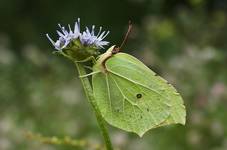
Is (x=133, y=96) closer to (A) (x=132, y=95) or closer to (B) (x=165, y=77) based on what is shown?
(A) (x=132, y=95)

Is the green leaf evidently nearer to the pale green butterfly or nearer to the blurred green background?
the pale green butterfly

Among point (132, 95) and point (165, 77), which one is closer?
point (132, 95)

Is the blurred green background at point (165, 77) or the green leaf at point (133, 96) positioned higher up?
the green leaf at point (133, 96)

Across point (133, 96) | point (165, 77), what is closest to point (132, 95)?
point (133, 96)

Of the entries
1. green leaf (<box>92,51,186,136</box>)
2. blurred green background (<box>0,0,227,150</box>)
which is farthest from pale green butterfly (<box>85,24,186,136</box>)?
blurred green background (<box>0,0,227,150</box>)

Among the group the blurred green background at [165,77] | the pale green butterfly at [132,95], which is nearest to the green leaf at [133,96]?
the pale green butterfly at [132,95]

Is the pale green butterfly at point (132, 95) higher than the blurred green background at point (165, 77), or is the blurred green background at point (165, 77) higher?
the pale green butterfly at point (132, 95)

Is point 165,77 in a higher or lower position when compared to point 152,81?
lower

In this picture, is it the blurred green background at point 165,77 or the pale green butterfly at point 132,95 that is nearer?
the pale green butterfly at point 132,95

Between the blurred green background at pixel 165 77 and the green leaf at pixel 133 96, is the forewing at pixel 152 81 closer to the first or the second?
the green leaf at pixel 133 96
